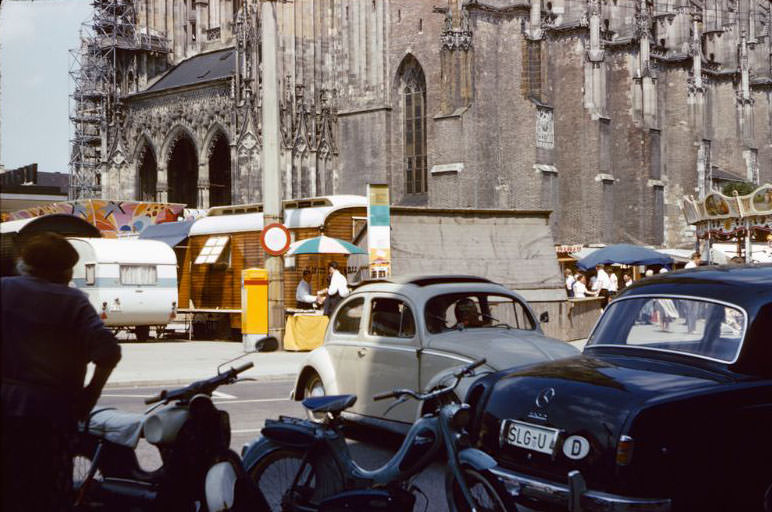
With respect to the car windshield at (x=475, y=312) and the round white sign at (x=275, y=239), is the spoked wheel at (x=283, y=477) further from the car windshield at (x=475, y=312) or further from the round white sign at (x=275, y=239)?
the round white sign at (x=275, y=239)

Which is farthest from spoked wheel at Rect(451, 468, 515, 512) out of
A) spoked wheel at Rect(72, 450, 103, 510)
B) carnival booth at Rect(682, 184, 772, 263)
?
carnival booth at Rect(682, 184, 772, 263)

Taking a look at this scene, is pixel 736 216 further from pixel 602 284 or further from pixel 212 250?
pixel 212 250

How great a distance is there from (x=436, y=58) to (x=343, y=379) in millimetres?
37656

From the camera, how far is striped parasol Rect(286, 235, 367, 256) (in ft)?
71.0

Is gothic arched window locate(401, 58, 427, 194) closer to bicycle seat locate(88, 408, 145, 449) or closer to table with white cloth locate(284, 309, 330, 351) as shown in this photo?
table with white cloth locate(284, 309, 330, 351)

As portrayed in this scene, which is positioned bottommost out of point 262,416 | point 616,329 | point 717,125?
point 262,416

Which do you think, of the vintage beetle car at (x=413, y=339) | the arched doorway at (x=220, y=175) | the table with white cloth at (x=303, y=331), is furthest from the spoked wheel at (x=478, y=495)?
the arched doorway at (x=220, y=175)

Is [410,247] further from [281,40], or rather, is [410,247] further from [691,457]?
[281,40]

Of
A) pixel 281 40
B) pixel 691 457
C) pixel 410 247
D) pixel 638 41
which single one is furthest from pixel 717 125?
pixel 691 457

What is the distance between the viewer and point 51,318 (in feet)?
13.9

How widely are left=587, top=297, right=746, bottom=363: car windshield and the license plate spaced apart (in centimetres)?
103

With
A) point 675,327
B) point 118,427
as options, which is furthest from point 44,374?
point 675,327

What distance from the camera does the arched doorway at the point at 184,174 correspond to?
60.2 meters

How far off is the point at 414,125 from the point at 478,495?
4211 cm
